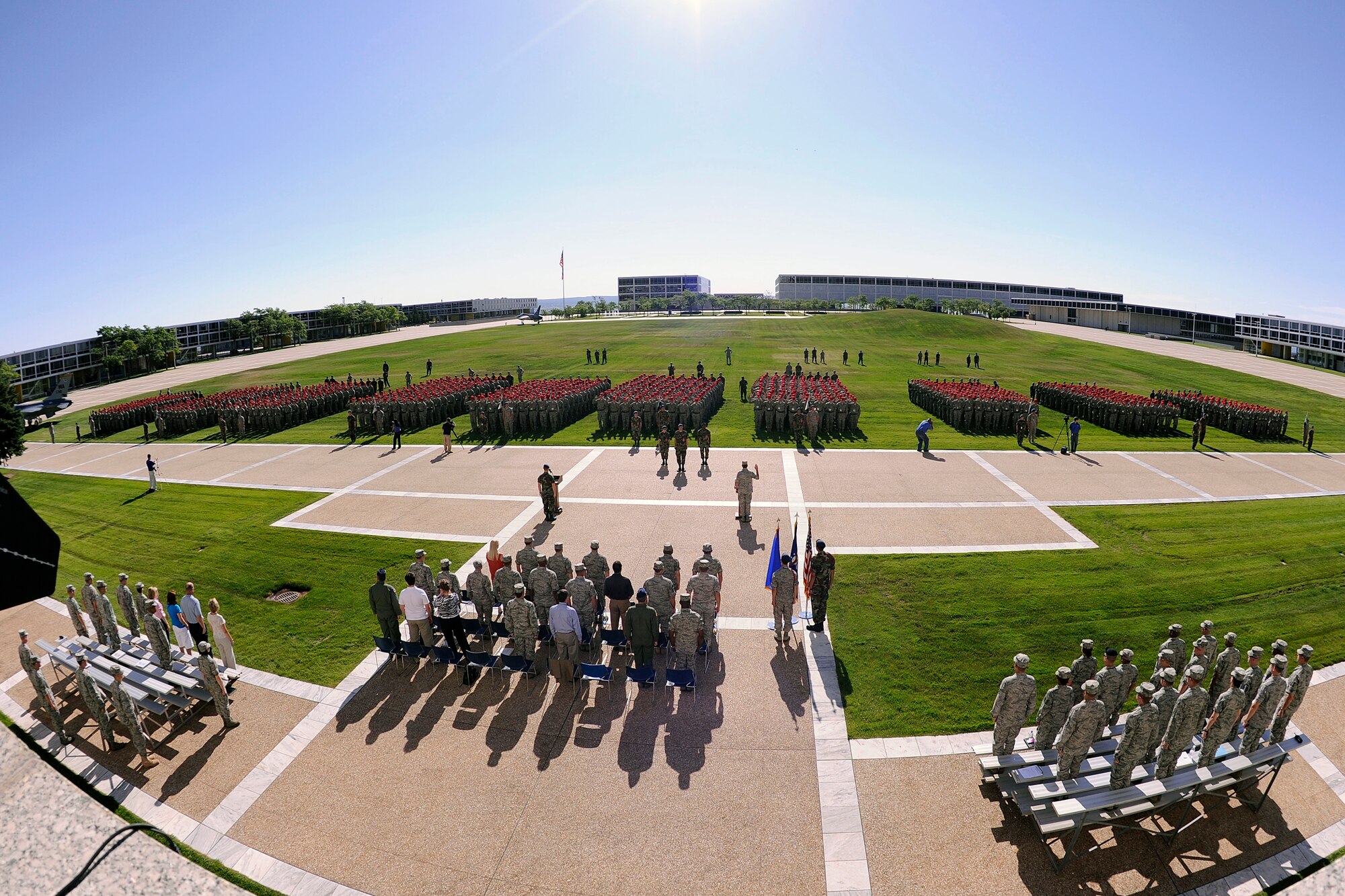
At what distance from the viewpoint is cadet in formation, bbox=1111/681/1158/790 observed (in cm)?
638

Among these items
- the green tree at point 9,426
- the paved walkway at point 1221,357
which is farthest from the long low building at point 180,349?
the paved walkway at point 1221,357

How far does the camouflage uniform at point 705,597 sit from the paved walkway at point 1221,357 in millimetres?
49241

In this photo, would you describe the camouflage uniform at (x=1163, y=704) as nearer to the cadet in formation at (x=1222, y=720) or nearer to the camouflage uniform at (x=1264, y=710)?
the cadet in formation at (x=1222, y=720)

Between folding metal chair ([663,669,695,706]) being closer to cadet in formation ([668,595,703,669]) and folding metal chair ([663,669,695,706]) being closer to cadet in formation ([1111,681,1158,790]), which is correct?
cadet in formation ([668,595,703,669])

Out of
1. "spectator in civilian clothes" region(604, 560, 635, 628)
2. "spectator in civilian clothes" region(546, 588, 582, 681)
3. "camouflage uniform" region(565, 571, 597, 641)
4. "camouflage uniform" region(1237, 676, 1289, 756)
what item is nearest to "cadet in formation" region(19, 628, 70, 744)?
"spectator in civilian clothes" region(546, 588, 582, 681)

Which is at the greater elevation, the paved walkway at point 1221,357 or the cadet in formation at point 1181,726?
the paved walkway at point 1221,357

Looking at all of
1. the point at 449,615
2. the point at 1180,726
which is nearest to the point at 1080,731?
the point at 1180,726

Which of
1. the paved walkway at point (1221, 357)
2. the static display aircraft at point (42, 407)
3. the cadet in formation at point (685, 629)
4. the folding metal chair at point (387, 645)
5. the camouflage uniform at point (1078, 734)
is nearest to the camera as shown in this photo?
the camouflage uniform at point (1078, 734)

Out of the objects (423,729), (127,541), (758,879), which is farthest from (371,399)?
(758,879)

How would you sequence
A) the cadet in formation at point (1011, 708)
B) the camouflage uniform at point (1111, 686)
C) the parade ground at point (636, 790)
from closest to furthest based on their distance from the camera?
1. the parade ground at point (636, 790)
2. the cadet in formation at point (1011, 708)
3. the camouflage uniform at point (1111, 686)

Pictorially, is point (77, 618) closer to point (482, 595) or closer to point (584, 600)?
point (482, 595)

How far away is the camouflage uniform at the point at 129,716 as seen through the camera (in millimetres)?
7652

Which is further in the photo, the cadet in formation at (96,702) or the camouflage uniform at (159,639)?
the camouflage uniform at (159,639)

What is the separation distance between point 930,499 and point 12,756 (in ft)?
59.6
